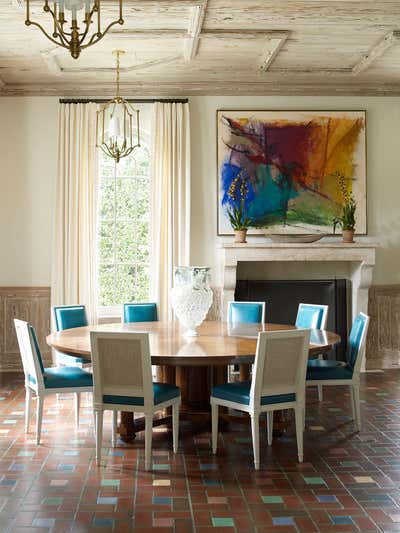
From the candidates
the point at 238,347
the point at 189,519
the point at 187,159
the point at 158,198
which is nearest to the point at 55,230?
the point at 158,198

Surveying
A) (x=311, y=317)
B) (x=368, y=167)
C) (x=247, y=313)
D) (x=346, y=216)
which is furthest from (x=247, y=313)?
(x=368, y=167)

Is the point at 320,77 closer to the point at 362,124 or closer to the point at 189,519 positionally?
the point at 362,124

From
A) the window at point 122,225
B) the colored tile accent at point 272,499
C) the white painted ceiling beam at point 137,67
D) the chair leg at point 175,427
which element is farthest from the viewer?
the window at point 122,225

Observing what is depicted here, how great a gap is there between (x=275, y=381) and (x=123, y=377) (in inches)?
36.2

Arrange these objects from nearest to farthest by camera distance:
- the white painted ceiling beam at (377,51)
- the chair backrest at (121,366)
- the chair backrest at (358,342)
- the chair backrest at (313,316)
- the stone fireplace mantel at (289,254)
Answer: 1. the chair backrest at (121,366)
2. the chair backrest at (358,342)
3. the chair backrest at (313,316)
4. the white painted ceiling beam at (377,51)
5. the stone fireplace mantel at (289,254)

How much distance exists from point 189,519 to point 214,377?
1.95m

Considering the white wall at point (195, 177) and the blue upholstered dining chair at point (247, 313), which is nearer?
the blue upholstered dining chair at point (247, 313)

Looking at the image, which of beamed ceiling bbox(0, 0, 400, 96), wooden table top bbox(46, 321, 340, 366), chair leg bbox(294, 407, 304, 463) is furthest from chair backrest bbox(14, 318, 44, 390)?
beamed ceiling bbox(0, 0, 400, 96)

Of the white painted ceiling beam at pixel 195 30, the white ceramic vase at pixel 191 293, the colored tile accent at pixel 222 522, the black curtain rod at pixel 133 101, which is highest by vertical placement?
the white painted ceiling beam at pixel 195 30

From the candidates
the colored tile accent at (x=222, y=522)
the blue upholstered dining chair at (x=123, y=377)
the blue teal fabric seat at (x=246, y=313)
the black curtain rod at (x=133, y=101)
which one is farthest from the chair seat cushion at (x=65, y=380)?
the black curtain rod at (x=133, y=101)

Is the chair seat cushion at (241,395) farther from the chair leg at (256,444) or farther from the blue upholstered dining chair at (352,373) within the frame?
the blue upholstered dining chair at (352,373)

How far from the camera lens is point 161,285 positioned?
738cm

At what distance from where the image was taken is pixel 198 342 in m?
4.79

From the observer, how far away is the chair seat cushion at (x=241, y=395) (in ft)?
13.9
